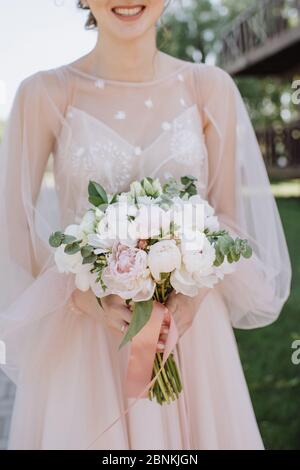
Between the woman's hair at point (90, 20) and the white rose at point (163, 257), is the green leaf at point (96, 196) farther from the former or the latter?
the woman's hair at point (90, 20)

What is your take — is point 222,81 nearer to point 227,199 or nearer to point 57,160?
point 227,199

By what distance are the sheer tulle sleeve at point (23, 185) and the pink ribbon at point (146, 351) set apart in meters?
0.39

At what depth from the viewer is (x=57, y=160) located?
2271mm

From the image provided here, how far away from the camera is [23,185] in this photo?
2.20 m

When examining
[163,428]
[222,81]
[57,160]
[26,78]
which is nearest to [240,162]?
[222,81]

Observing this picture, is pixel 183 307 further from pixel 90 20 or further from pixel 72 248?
pixel 90 20

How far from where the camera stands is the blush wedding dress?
2.16 metres

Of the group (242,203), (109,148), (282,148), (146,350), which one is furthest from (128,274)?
(282,148)

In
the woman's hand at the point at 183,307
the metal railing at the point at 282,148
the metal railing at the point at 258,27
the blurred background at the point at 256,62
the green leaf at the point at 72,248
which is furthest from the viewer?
the metal railing at the point at 282,148

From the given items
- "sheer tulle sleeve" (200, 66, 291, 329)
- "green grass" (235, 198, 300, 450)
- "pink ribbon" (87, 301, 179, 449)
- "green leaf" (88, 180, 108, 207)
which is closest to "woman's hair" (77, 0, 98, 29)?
"sheer tulle sleeve" (200, 66, 291, 329)

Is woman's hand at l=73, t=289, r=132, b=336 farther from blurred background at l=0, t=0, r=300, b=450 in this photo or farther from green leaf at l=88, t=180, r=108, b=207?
blurred background at l=0, t=0, r=300, b=450

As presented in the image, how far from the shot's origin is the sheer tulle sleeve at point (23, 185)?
2.19 metres

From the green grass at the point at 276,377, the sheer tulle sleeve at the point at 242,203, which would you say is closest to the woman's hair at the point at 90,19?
the sheer tulle sleeve at the point at 242,203

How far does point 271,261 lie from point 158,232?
837 millimetres
